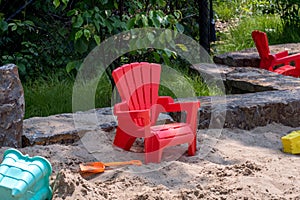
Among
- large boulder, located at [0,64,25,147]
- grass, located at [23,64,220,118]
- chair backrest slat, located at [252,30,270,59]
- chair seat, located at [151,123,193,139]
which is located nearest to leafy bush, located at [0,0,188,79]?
grass, located at [23,64,220,118]

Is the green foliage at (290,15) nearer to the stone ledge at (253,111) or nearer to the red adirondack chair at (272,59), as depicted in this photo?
the red adirondack chair at (272,59)

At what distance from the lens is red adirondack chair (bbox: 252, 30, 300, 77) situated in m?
5.82

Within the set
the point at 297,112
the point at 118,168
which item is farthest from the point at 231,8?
the point at 118,168

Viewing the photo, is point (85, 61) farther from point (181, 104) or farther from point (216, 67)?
point (181, 104)

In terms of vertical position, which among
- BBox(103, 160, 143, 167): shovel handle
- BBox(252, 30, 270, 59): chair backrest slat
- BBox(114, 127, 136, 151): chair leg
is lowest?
BBox(103, 160, 143, 167): shovel handle

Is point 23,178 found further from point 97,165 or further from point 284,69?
point 284,69

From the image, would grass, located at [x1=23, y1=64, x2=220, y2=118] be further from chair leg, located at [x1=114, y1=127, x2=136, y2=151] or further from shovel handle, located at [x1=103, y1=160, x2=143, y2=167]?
shovel handle, located at [x1=103, y1=160, x2=143, y2=167]

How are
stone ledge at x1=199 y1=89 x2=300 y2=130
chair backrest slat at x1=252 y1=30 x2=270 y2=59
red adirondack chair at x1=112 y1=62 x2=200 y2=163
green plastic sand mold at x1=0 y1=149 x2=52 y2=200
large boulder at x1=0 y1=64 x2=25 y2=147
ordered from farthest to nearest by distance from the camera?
1. chair backrest slat at x1=252 y1=30 x2=270 y2=59
2. stone ledge at x1=199 y1=89 x2=300 y2=130
3. large boulder at x1=0 y1=64 x2=25 y2=147
4. red adirondack chair at x1=112 y1=62 x2=200 y2=163
5. green plastic sand mold at x1=0 y1=149 x2=52 y2=200

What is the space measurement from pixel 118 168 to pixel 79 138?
582 mm

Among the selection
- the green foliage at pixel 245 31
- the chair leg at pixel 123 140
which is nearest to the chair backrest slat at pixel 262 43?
the green foliage at pixel 245 31

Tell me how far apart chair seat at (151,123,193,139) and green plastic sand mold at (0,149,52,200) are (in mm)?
821

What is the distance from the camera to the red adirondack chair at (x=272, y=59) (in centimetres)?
582

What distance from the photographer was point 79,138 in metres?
3.65

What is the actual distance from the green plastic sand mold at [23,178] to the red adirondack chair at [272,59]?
3615 millimetres
